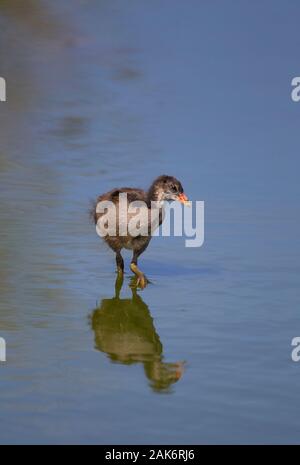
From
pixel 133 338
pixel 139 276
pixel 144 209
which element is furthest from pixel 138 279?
pixel 133 338

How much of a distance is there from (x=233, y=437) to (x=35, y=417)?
3.88 ft

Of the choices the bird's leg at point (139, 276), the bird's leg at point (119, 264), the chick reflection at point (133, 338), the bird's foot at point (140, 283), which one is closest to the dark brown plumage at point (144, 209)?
→ the bird's leg at point (119, 264)

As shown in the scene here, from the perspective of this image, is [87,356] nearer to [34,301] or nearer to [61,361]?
[61,361]

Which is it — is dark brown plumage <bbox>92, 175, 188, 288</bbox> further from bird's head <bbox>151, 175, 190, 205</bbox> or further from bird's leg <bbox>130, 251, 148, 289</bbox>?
bird's leg <bbox>130, 251, 148, 289</bbox>

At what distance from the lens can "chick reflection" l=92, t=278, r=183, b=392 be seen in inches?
273

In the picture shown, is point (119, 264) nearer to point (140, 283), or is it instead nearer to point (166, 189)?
point (140, 283)

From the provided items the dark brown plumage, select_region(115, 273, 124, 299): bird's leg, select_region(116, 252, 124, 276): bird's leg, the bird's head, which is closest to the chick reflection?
select_region(115, 273, 124, 299): bird's leg

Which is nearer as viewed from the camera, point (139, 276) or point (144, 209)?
point (139, 276)

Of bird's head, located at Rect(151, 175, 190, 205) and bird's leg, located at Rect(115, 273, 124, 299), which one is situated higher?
bird's head, located at Rect(151, 175, 190, 205)

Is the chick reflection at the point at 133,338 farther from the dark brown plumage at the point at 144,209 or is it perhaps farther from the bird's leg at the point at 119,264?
the dark brown plumage at the point at 144,209

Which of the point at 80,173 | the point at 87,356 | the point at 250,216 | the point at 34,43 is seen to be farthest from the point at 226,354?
the point at 34,43

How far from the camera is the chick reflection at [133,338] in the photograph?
694cm

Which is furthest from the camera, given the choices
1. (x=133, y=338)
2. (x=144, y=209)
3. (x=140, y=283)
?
(x=144, y=209)

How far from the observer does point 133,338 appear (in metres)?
7.82
